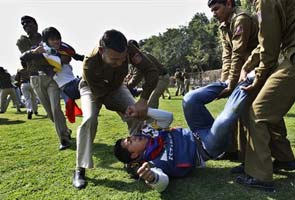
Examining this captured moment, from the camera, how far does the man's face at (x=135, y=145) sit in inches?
141

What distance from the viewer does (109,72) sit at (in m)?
3.95

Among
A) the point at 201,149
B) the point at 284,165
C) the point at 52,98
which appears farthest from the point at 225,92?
the point at 52,98

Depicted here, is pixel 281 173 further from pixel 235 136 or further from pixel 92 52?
pixel 92 52

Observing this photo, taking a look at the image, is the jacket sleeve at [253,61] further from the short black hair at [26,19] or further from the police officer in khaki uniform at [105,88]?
the short black hair at [26,19]

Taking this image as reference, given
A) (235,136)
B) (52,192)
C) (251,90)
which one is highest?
(251,90)

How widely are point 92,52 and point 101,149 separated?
2033mm

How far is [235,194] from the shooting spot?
3.21 metres

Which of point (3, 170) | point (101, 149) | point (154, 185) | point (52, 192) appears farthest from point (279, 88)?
point (3, 170)

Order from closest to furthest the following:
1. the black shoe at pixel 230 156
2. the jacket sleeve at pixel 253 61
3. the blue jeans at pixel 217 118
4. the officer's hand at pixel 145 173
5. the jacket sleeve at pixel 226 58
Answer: the officer's hand at pixel 145 173, the blue jeans at pixel 217 118, the jacket sleeve at pixel 253 61, the black shoe at pixel 230 156, the jacket sleeve at pixel 226 58

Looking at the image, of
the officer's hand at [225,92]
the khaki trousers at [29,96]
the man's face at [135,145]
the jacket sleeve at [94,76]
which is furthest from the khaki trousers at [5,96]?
the officer's hand at [225,92]

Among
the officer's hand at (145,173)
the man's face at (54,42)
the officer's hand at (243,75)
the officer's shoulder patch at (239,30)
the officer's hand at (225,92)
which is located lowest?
the officer's hand at (145,173)

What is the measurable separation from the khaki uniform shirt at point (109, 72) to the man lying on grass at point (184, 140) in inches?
15.0

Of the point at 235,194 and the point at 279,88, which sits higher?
the point at 279,88

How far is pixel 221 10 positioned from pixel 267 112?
1.49m
